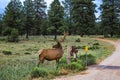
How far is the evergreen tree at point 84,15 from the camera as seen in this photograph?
8306cm

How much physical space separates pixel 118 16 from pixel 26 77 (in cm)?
7178

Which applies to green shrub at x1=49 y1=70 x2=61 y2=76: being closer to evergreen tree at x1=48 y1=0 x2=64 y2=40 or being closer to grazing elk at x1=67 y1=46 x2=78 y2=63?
grazing elk at x1=67 y1=46 x2=78 y2=63

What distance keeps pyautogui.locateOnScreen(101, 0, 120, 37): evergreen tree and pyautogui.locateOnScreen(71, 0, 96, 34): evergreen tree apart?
3081 mm

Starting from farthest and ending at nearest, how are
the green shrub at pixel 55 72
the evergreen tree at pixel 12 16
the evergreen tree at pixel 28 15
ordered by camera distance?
the evergreen tree at pixel 28 15, the evergreen tree at pixel 12 16, the green shrub at pixel 55 72

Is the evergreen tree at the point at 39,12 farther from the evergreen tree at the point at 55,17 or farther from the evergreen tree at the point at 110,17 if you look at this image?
the evergreen tree at the point at 110,17

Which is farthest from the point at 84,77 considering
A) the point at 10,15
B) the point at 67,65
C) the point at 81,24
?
the point at 81,24

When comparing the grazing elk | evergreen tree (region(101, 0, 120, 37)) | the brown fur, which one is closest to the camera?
the brown fur

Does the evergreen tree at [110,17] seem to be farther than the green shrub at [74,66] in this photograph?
Yes

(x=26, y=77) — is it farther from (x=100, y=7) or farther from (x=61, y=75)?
(x=100, y=7)

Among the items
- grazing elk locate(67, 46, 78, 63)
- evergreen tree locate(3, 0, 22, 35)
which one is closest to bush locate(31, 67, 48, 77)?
grazing elk locate(67, 46, 78, 63)

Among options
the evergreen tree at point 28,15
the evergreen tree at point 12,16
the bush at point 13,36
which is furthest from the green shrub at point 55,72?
the evergreen tree at point 28,15

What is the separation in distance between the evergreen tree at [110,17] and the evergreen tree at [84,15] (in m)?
3.08

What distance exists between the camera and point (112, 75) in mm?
16547

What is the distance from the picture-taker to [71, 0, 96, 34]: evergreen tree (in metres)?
83.1
